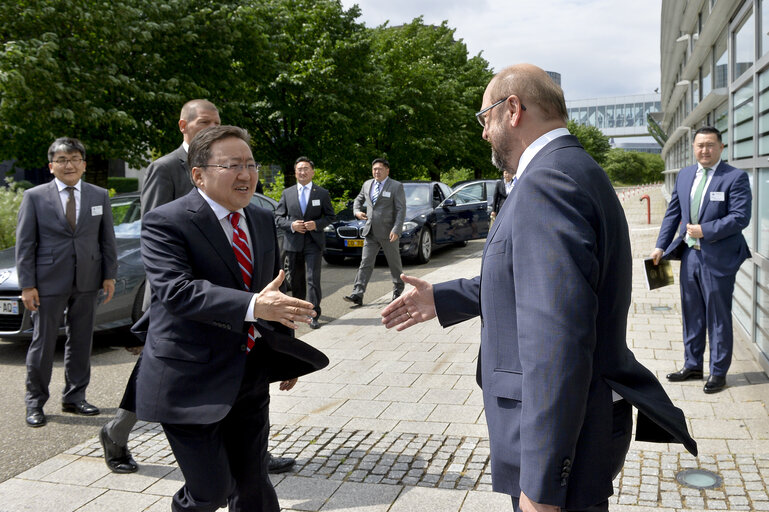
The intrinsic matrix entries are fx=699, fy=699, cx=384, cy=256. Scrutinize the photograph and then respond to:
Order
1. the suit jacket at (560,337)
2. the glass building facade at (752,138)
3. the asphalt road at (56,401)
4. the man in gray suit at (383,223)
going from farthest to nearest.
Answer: the man in gray suit at (383,223) < the glass building facade at (752,138) < the asphalt road at (56,401) < the suit jacket at (560,337)

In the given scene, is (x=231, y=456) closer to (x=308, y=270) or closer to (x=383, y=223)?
(x=308, y=270)

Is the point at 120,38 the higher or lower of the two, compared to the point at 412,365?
higher

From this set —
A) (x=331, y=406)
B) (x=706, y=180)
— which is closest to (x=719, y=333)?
(x=706, y=180)

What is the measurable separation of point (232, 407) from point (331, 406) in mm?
2720

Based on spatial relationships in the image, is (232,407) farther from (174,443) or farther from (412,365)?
(412,365)

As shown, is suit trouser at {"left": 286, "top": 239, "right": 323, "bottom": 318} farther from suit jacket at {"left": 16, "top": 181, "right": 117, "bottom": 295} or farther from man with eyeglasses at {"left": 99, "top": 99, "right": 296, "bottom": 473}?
man with eyeglasses at {"left": 99, "top": 99, "right": 296, "bottom": 473}

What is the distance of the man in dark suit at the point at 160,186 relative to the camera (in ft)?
13.4

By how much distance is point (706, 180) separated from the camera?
224 inches

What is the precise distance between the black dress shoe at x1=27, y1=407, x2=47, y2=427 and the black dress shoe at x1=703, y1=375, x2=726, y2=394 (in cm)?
510

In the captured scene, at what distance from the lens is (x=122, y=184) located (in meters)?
37.2

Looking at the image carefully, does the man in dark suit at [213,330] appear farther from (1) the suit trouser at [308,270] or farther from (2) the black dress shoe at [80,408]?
(1) the suit trouser at [308,270]

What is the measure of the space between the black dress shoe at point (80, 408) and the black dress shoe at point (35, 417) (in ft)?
0.79

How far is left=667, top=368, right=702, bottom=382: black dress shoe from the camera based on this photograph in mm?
5832

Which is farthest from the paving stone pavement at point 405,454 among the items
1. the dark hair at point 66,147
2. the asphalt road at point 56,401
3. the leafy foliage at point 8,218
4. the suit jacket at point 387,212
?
the leafy foliage at point 8,218
